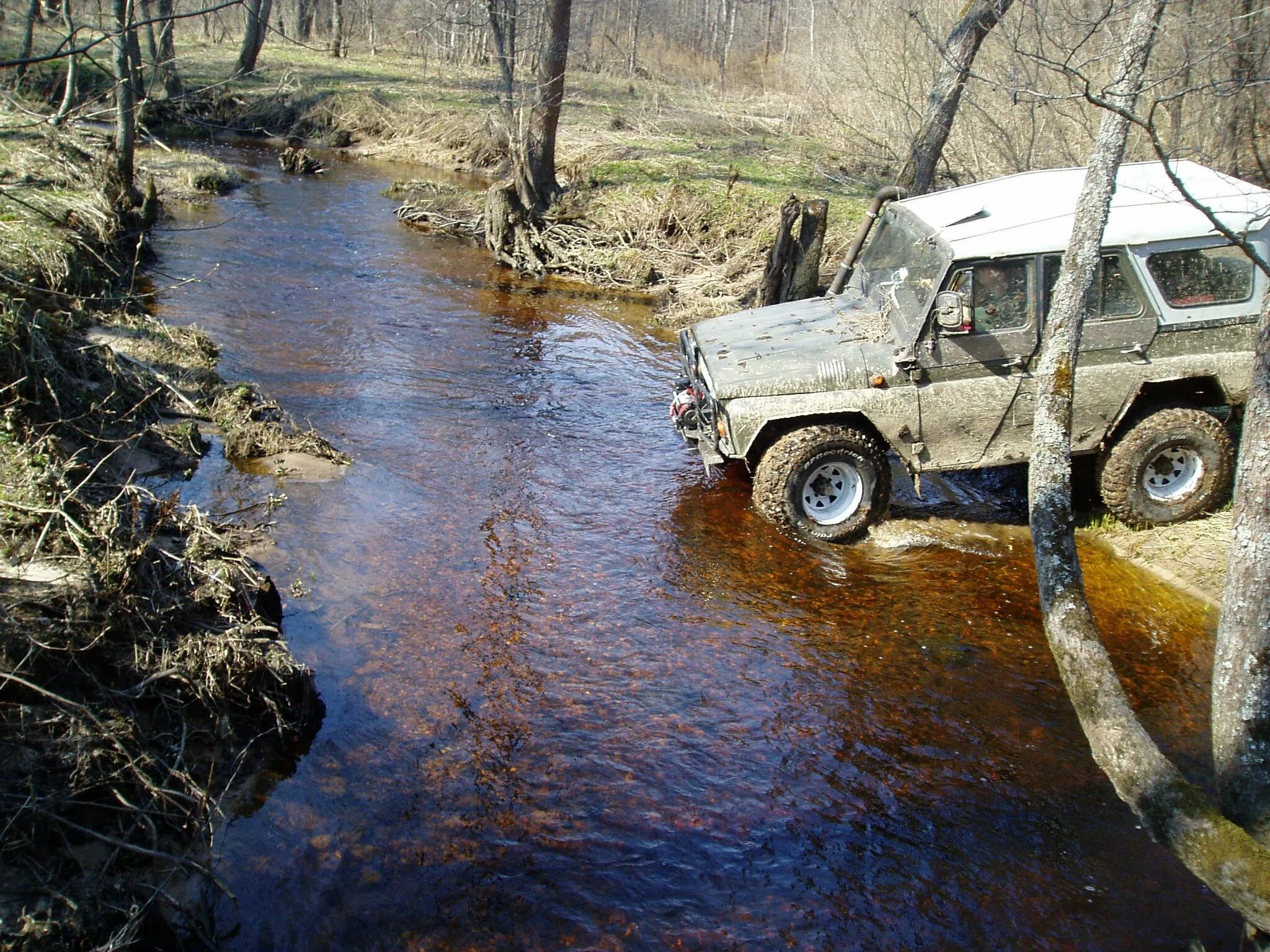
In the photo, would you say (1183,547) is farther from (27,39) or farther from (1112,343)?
(27,39)

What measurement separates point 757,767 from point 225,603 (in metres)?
3.17

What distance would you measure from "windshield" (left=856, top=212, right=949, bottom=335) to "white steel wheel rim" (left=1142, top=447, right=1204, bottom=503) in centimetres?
246

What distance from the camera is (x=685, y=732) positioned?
5934 millimetres

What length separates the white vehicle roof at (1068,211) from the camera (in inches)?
312

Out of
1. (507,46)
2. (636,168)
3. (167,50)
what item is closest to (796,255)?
(636,168)

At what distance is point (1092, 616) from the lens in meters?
5.26

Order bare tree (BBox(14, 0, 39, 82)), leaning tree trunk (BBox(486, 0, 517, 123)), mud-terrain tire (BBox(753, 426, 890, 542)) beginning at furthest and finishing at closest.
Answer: leaning tree trunk (BBox(486, 0, 517, 123)), mud-terrain tire (BBox(753, 426, 890, 542)), bare tree (BBox(14, 0, 39, 82))

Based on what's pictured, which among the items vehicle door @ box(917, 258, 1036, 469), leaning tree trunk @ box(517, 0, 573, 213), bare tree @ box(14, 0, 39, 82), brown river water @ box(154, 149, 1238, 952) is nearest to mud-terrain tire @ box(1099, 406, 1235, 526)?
brown river water @ box(154, 149, 1238, 952)

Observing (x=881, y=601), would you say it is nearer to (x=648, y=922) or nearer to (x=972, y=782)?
(x=972, y=782)

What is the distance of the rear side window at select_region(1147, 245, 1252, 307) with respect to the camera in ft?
26.7

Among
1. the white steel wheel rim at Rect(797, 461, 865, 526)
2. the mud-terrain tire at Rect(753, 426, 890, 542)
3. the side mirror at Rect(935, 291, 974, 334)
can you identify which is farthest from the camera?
the white steel wheel rim at Rect(797, 461, 865, 526)

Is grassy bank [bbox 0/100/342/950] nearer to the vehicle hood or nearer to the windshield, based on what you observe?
the vehicle hood

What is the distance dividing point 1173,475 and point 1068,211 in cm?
247


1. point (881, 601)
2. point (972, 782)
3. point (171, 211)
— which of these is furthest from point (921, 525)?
point (171, 211)
